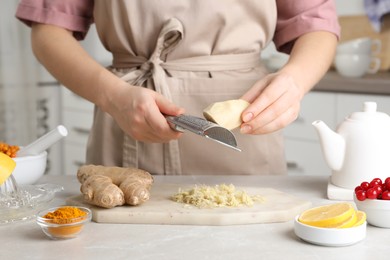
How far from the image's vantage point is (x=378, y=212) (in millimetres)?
948

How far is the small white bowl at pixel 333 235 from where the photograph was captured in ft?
2.81

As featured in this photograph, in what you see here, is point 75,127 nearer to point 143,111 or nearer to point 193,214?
point 143,111

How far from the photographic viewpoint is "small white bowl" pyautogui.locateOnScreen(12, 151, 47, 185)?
1.19m

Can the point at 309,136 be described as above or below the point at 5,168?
below

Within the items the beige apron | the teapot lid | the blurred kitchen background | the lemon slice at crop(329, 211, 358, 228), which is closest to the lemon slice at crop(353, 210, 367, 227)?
the lemon slice at crop(329, 211, 358, 228)

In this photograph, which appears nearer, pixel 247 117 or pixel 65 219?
pixel 65 219

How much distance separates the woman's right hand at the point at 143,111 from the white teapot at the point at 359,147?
0.91 ft

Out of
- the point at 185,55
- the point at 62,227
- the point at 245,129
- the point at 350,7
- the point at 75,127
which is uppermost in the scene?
the point at 350,7

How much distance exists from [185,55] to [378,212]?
614mm

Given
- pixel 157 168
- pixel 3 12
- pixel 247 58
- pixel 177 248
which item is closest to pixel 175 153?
pixel 157 168

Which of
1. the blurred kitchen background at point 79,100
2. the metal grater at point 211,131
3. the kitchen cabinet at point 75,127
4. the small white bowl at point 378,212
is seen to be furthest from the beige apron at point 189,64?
the kitchen cabinet at point 75,127

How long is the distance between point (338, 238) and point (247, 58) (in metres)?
0.66

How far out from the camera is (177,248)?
87 centimetres

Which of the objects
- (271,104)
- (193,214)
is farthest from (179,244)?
(271,104)
